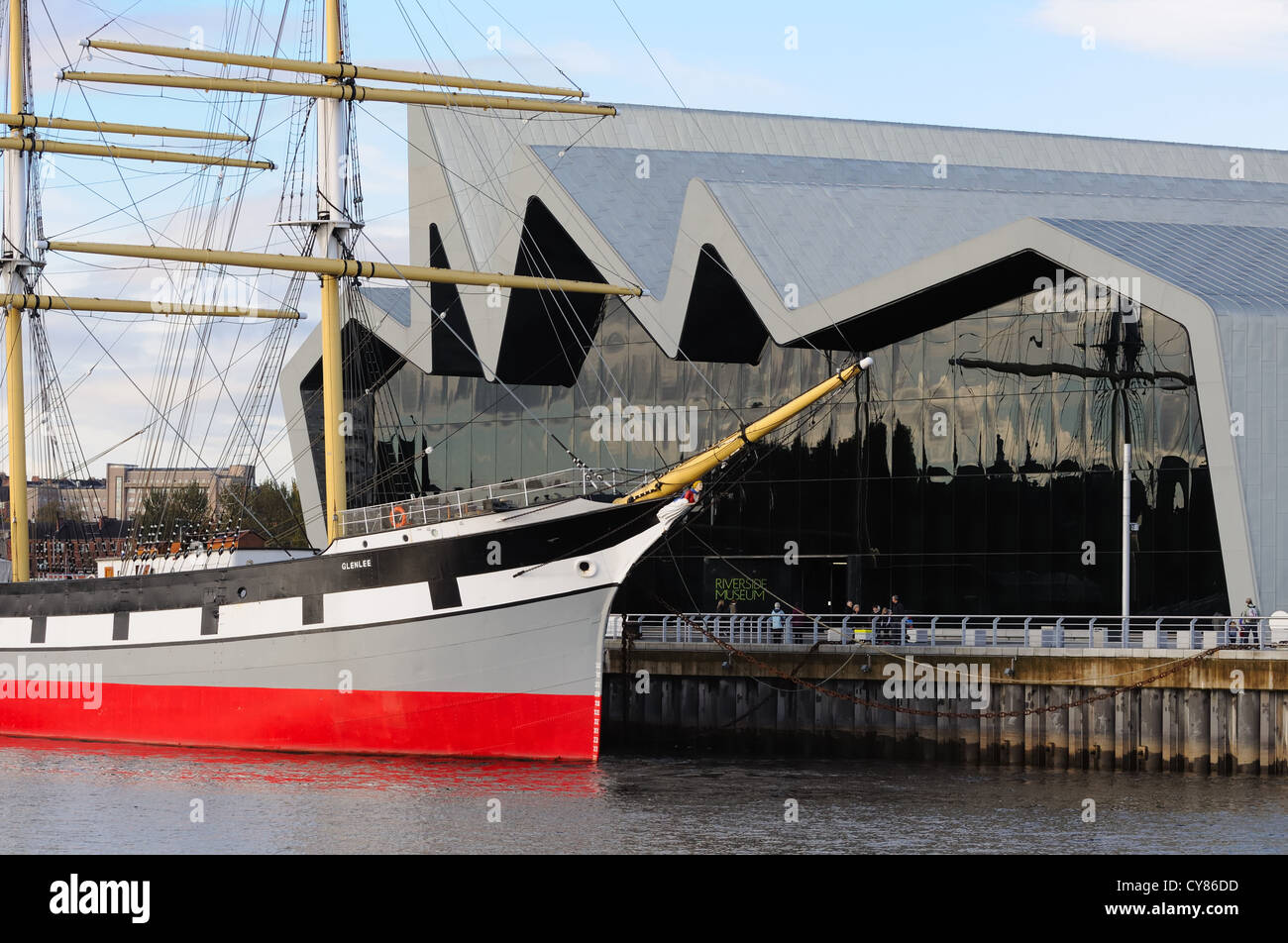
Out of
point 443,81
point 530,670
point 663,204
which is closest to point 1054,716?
point 530,670

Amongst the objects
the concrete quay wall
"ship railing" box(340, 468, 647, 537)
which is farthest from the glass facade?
the concrete quay wall

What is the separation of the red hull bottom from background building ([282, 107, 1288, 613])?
6.19 metres

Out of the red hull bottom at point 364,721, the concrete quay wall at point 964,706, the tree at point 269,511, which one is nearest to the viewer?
the concrete quay wall at point 964,706

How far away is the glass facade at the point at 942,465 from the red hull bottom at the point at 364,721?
6074mm

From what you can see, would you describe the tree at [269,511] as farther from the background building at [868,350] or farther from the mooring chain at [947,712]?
the mooring chain at [947,712]

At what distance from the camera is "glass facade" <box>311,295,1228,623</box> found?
37.9 metres

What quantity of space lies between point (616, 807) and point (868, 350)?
18.3 metres

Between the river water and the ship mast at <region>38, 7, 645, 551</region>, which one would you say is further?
the ship mast at <region>38, 7, 645, 551</region>

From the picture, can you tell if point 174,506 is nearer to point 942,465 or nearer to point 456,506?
point 456,506

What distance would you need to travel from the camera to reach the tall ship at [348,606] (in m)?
33.9

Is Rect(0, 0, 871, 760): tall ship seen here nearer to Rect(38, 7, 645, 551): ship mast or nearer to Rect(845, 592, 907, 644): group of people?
Rect(38, 7, 645, 551): ship mast

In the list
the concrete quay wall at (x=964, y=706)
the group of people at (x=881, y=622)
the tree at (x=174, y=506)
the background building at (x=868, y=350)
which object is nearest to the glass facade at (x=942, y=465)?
the background building at (x=868, y=350)
